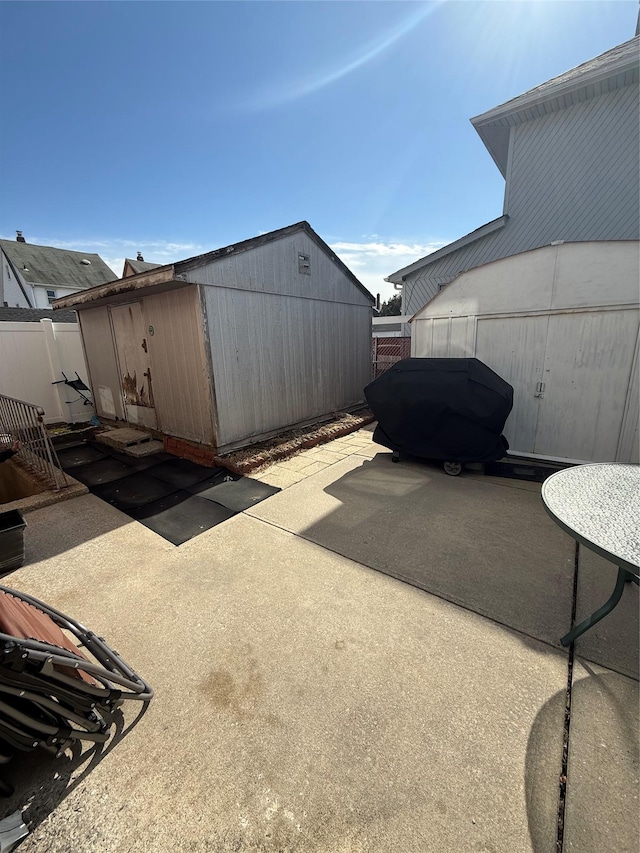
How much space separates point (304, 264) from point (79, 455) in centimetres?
500

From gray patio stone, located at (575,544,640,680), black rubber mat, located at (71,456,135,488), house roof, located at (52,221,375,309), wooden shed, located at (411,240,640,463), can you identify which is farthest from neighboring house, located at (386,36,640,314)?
black rubber mat, located at (71,456,135,488)

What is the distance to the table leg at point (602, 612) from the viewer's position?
179 centimetres

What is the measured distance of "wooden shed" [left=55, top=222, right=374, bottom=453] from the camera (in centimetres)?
486

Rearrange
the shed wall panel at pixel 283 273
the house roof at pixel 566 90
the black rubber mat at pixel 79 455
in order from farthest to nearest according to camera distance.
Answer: the house roof at pixel 566 90 → the black rubber mat at pixel 79 455 → the shed wall panel at pixel 283 273

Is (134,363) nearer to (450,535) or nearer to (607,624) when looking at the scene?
(450,535)

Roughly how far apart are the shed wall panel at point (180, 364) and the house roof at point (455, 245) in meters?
5.73

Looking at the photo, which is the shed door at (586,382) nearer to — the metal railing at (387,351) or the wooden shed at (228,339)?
the wooden shed at (228,339)

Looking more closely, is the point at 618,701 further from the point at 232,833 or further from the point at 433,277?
the point at 433,277

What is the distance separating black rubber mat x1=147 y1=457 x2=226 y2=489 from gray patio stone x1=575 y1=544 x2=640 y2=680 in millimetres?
3805

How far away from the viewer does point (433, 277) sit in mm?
8320

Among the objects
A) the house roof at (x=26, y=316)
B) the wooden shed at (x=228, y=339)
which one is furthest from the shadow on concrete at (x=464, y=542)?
the house roof at (x=26, y=316)

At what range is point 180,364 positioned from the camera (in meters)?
5.20

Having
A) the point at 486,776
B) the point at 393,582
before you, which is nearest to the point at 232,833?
the point at 486,776

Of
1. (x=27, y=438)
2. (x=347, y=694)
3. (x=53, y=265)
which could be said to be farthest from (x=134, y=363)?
(x=53, y=265)
